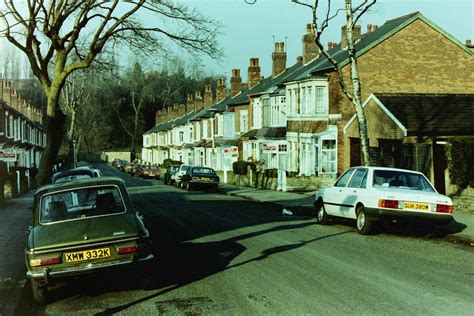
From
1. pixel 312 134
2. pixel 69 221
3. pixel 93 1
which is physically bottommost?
pixel 69 221

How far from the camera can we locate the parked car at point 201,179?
3831 centimetres

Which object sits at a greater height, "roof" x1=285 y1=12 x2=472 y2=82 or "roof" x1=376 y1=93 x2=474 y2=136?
"roof" x1=285 y1=12 x2=472 y2=82

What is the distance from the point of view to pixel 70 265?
8.29 meters

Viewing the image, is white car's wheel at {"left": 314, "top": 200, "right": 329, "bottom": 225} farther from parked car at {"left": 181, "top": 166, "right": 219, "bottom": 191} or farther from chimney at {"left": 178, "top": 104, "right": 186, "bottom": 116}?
chimney at {"left": 178, "top": 104, "right": 186, "bottom": 116}

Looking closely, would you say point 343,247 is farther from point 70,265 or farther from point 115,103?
point 115,103

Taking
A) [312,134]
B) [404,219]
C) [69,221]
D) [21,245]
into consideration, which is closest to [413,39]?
[312,134]

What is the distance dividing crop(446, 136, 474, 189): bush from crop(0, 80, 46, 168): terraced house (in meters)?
29.0

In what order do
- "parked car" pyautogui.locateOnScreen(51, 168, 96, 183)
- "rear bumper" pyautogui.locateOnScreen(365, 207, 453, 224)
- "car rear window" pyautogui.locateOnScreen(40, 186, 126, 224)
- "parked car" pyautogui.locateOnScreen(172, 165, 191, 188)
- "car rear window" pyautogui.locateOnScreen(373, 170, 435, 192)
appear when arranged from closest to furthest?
1. "car rear window" pyautogui.locateOnScreen(40, 186, 126, 224)
2. "rear bumper" pyautogui.locateOnScreen(365, 207, 453, 224)
3. "car rear window" pyautogui.locateOnScreen(373, 170, 435, 192)
4. "parked car" pyautogui.locateOnScreen(51, 168, 96, 183)
5. "parked car" pyautogui.locateOnScreen(172, 165, 191, 188)

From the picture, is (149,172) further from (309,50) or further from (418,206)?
(418,206)

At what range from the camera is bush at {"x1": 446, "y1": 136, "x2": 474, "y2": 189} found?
19766 millimetres

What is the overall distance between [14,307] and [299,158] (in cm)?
3416

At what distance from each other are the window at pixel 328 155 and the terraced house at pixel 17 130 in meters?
20.4

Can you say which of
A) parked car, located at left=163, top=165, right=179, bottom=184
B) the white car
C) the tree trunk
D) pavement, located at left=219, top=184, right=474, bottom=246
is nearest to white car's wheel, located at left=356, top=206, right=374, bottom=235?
the white car

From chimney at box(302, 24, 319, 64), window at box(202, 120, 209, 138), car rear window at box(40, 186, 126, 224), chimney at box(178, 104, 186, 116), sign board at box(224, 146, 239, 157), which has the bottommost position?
car rear window at box(40, 186, 126, 224)
